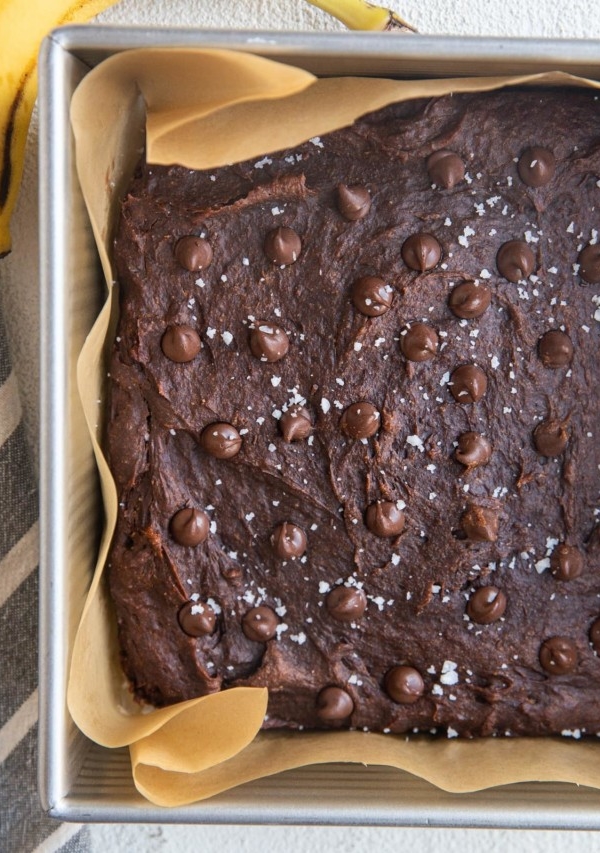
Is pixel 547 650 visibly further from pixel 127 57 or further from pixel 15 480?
pixel 127 57

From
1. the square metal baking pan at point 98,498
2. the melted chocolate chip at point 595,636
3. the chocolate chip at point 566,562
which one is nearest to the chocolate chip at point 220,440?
the square metal baking pan at point 98,498

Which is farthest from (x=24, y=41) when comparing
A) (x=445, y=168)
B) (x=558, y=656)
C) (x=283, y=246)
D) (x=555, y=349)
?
(x=558, y=656)

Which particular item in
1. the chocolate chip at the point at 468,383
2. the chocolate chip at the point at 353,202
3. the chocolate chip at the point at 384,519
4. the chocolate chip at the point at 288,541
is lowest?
the chocolate chip at the point at 288,541

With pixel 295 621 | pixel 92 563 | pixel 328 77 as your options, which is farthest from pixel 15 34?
pixel 295 621

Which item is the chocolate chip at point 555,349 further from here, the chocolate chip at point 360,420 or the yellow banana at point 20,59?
the yellow banana at point 20,59

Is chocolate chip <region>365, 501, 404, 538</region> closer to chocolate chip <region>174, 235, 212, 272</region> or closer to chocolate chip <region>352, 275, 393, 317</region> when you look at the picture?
chocolate chip <region>352, 275, 393, 317</region>

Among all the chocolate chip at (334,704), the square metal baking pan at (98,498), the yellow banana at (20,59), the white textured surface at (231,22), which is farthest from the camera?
the white textured surface at (231,22)
